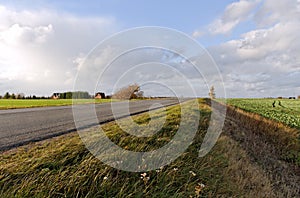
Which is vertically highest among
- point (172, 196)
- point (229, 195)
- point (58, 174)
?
point (58, 174)

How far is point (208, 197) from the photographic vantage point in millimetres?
4043

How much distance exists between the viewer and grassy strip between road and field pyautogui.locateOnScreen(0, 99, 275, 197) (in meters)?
3.33

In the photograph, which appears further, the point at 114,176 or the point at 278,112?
the point at 278,112

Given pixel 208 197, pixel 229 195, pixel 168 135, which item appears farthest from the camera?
pixel 168 135

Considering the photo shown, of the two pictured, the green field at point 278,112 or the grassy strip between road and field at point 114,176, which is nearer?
the grassy strip between road and field at point 114,176

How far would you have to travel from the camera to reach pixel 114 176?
155 inches

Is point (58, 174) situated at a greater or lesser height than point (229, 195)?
greater

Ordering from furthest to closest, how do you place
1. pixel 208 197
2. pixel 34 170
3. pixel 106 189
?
pixel 208 197
pixel 34 170
pixel 106 189

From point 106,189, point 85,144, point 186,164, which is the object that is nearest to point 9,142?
point 85,144

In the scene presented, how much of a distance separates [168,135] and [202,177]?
2.49 meters

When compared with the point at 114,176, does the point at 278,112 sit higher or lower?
lower

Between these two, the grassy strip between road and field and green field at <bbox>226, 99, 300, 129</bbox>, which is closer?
the grassy strip between road and field

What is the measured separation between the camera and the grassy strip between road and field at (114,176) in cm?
333

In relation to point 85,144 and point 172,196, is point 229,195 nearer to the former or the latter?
point 172,196
